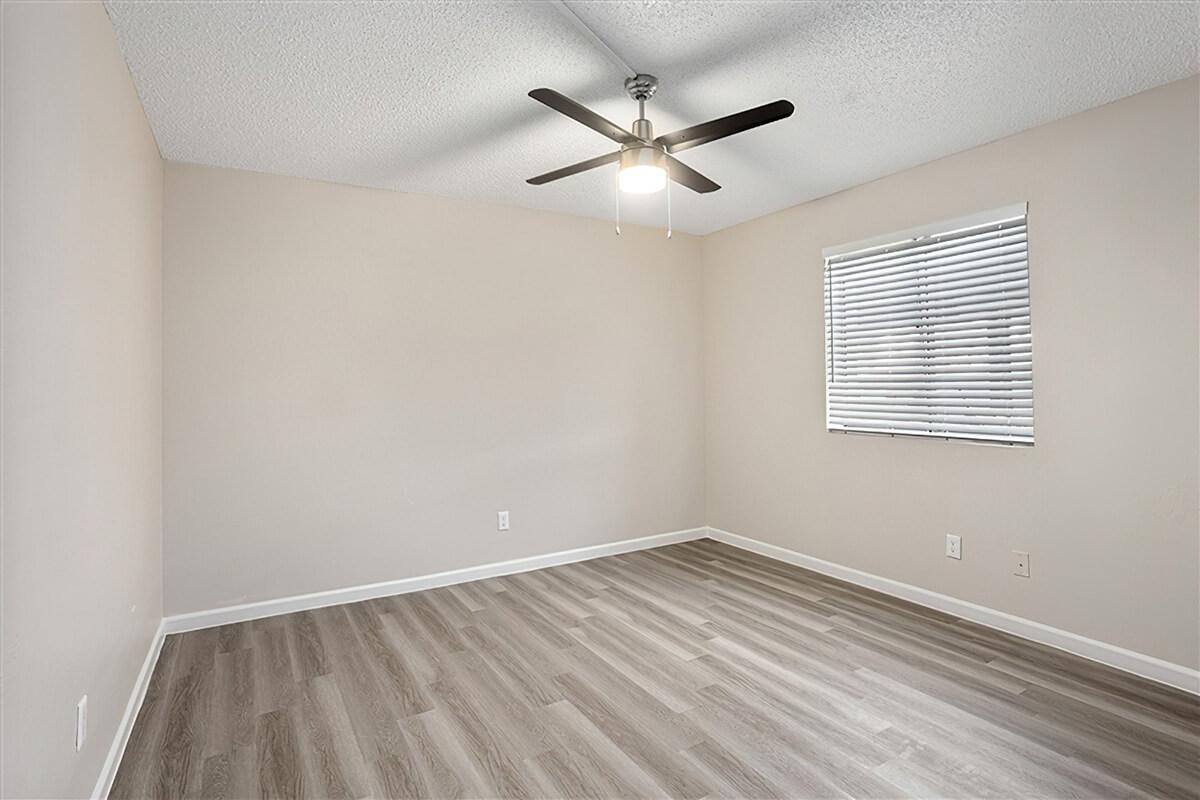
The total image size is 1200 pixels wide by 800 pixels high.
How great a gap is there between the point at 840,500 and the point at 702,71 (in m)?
2.72

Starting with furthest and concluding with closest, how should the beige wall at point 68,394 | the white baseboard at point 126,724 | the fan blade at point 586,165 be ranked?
the fan blade at point 586,165 → the white baseboard at point 126,724 → the beige wall at point 68,394

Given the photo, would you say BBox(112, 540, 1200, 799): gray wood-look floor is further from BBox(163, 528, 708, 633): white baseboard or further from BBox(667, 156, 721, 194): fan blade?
BBox(667, 156, 721, 194): fan blade

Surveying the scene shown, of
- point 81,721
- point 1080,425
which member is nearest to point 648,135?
point 1080,425

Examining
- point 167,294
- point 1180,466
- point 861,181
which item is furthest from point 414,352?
point 1180,466

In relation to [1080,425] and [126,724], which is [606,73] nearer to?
[1080,425]

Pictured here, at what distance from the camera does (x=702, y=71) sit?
2.41m

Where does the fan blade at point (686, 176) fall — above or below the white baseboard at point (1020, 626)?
above

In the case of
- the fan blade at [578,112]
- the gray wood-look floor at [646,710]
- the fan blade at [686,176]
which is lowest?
the gray wood-look floor at [646,710]

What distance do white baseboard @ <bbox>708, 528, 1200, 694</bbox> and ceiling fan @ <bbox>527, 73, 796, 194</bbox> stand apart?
2618 millimetres

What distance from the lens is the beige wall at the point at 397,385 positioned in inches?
129

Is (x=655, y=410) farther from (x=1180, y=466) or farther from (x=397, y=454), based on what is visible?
(x=1180, y=466)

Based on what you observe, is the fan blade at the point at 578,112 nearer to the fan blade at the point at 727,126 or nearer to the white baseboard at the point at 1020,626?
the fan blade at the point at 727,126

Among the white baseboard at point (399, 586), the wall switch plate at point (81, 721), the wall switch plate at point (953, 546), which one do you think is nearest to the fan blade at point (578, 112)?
the wall switch plate at point (81, 721)

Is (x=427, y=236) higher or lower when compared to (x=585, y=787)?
higher
